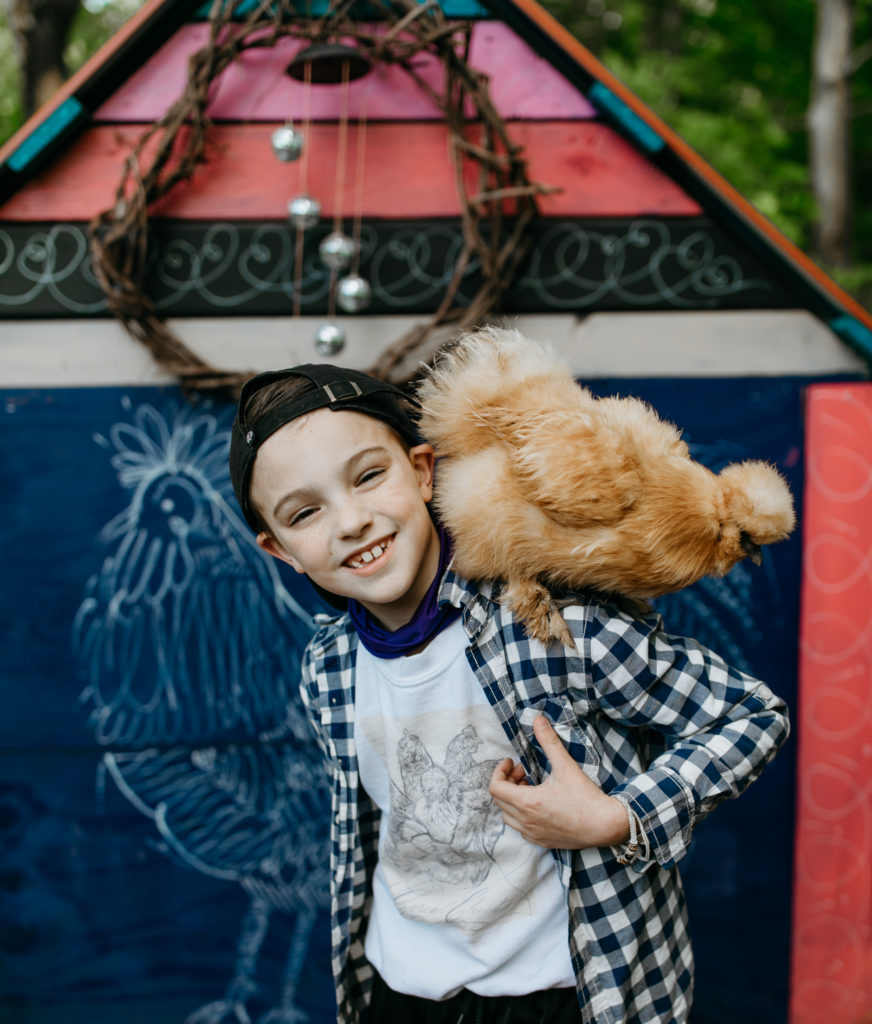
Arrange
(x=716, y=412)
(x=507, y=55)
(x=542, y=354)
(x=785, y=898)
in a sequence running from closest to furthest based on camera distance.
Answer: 1. (x=542, y=354)
2. (x=507, y=55)
3. (x=716, y=412)
4. (x=785, y=898)

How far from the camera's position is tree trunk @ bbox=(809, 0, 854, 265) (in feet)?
20.1

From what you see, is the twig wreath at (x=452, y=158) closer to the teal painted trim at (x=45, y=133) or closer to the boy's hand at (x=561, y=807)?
the teal painted trim at (x=45, y=133)

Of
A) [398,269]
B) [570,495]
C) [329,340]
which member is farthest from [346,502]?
[398,269]

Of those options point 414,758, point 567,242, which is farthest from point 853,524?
point 414,758

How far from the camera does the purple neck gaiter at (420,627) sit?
4.33ft

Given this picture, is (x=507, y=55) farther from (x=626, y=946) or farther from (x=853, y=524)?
(x=626, y=946)

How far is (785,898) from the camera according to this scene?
2.16 m

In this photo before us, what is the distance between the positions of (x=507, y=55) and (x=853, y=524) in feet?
4.80

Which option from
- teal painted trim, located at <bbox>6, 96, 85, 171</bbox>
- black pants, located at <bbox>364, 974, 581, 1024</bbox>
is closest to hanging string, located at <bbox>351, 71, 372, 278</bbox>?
teal painted trim, located at <bbox>6, 96, 85, 171</bbox>

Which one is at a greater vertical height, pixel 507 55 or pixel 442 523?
pixel 507 55

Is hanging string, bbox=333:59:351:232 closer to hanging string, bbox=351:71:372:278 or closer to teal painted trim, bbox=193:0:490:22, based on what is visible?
hanging string, bbox=351:71:372:278

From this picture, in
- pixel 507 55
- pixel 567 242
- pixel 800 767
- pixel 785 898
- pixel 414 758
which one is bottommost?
pixel 785 898

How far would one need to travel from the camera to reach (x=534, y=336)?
6.56 ft

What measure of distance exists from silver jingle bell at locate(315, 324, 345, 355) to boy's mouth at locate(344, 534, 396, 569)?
0.75 m
